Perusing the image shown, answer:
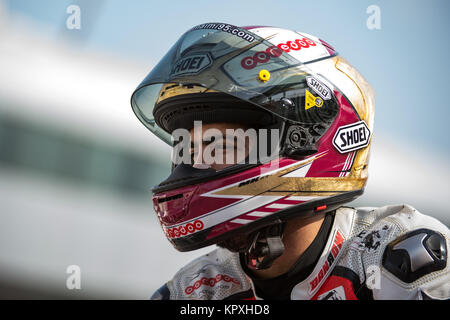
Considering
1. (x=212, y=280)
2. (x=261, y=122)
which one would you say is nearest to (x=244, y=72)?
(x=261, y=122)

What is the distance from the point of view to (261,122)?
2.04 m

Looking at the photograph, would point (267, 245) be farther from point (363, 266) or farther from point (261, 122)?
point (261, 122)

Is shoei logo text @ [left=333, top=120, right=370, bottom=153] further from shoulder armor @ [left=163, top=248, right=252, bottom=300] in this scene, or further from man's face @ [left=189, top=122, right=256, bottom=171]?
shoulder armor @ [left=163, top=248, right=252, bottom=300]

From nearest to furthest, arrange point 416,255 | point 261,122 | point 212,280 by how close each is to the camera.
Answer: point 416,255, point 261,122, point 212,280

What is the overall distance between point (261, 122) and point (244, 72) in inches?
8.8

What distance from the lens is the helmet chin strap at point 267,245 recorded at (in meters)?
1.95

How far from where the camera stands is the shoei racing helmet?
6.27ft

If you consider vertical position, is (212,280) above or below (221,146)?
below

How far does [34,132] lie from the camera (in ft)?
19.2

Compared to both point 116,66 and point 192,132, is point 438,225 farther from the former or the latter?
point 116,66

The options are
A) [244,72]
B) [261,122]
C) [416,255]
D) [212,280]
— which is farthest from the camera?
[212,280]

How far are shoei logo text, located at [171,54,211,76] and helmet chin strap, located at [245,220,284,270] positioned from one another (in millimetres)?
672

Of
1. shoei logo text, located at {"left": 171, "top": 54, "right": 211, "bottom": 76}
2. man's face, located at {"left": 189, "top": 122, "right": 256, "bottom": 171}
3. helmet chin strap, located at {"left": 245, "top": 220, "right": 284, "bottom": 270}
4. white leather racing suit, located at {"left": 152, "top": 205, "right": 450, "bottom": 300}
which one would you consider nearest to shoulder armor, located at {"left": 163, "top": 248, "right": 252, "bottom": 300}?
white leather racing suit, located at {"left": 152, "top": 205, "right": 450, "bottom": 300}

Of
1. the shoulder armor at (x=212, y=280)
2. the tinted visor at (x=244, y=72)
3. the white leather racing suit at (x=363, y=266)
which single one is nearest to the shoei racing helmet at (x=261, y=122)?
the tinted visor at (x=244, y=72)
